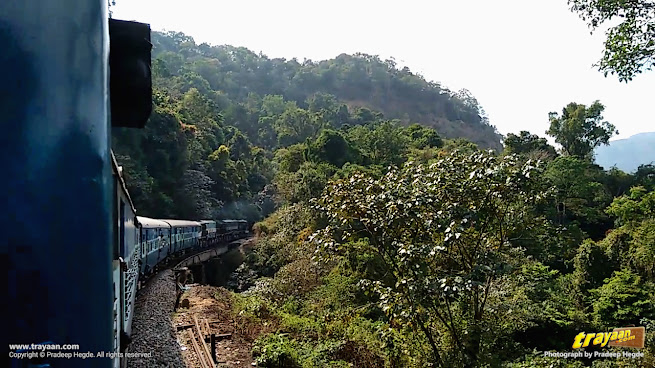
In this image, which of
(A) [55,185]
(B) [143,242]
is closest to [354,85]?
(B) [143,242]

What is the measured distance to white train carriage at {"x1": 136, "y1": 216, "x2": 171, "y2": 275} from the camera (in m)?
11.8

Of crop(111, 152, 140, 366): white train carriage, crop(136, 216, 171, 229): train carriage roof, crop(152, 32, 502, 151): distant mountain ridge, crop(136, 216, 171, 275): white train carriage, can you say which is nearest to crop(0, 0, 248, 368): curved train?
crop(111, 152, 140, 366): white train carriage

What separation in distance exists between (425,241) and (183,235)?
17497mm

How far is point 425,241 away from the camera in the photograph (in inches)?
251

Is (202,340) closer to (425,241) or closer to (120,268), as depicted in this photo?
(425,241)

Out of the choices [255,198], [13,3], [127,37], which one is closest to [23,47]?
[13,3]

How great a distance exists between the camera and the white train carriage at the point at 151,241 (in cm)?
1176

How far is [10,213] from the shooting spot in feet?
3.48

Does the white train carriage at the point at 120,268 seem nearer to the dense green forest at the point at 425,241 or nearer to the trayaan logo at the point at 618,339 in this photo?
the dense green forest at the point at 425,241

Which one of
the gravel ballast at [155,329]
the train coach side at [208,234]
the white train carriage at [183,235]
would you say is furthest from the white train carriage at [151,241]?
the train coach side at [208,234]

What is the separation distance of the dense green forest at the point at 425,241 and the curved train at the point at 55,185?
4569 mm

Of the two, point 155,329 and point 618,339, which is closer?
point 155,329

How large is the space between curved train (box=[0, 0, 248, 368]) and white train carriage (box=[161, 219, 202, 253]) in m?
17.8

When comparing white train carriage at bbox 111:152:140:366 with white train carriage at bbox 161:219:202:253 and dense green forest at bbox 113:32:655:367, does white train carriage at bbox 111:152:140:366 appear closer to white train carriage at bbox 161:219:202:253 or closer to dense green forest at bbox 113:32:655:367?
dense green forest at bbox 113:32:655:367
